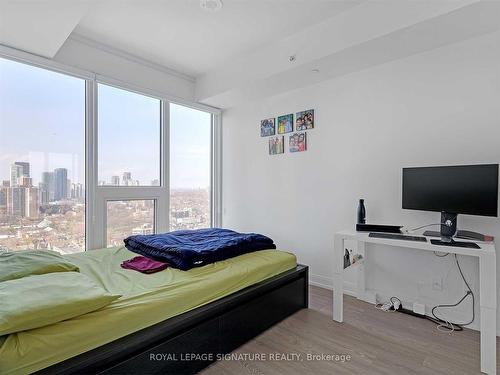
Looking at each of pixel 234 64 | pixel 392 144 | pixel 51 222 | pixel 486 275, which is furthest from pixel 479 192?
pixel 51 222

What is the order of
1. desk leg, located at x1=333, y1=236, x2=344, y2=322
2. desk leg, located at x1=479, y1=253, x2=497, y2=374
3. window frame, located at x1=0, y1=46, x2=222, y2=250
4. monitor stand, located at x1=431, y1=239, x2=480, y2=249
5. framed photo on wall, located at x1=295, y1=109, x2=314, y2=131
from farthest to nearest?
framed photo on wall, located at x1=295, y1=109, x2=314, y2=131 < window frame, located at x1=0, y1=46, x2=222, y2=250 < desk leg, located at x1=333, y1=236, x2=344, y2=322 < monitor stand, located at x1=431, y1=239, x2=480, y2=249 < desk leg, located at x1=479, y1=253, x2=497, y2=374

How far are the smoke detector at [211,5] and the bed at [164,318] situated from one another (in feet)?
7.06

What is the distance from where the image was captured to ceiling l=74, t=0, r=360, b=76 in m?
2.38

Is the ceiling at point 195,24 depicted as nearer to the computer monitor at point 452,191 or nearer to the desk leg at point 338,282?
the computer monitor at point 452,191

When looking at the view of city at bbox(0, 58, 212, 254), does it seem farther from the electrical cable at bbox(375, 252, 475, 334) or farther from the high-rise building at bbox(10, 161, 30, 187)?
the electrical cable at bbox(375, 252, 475, 334)

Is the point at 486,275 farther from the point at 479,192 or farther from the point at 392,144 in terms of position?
the point at 392,144

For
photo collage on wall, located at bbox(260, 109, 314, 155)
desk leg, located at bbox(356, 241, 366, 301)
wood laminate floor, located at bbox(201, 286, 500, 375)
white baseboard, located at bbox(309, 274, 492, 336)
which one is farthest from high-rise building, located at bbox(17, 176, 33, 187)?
desk leg, located at bbox(356, 241, 366, 301)

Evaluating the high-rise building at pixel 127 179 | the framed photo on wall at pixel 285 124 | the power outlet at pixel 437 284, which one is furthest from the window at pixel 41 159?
the power outlet at pixel 437 284

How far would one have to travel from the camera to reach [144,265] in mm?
2125

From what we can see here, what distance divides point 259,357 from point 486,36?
3.00 metres

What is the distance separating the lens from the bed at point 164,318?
1206 millimetres

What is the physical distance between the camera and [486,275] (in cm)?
174

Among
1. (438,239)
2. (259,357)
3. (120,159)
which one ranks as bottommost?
(259,357)

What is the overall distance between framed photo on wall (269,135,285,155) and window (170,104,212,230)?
1125 mm
